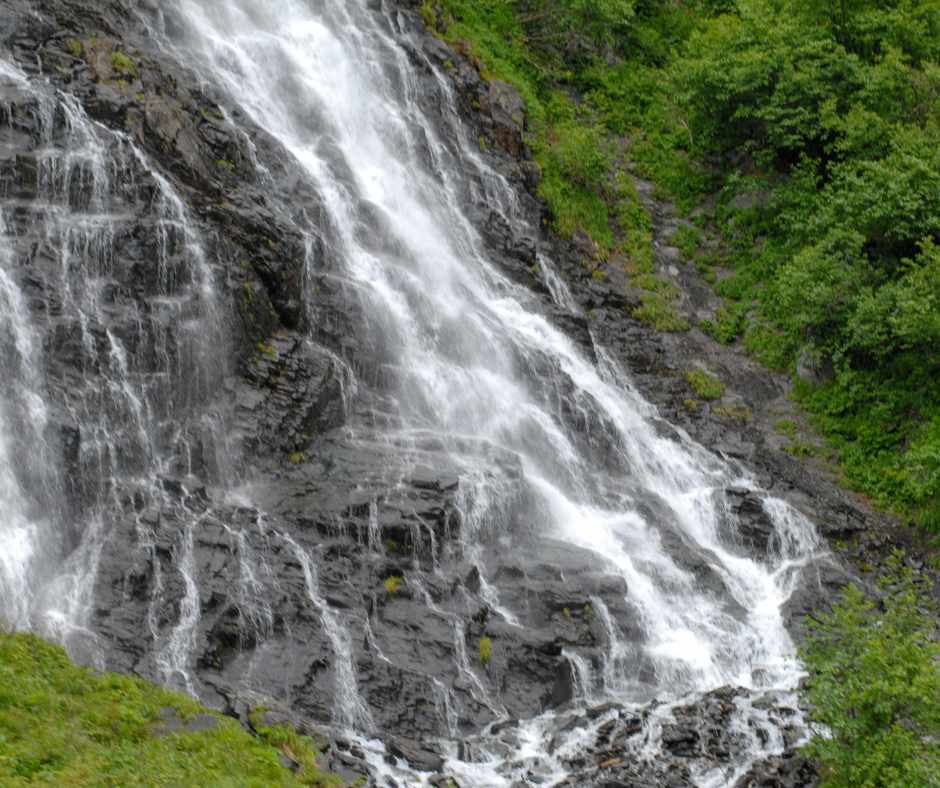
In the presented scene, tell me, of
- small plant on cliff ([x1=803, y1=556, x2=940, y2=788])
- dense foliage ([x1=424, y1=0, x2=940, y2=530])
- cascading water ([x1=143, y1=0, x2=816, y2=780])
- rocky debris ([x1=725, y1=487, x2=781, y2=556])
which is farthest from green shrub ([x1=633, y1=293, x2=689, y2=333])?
small plant on cliff ([x1=803, y1=556, x2=940, y2=788])

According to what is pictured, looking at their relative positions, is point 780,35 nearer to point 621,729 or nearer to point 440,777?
point 621,729

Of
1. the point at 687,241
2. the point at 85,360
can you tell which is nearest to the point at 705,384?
the point at 687,241

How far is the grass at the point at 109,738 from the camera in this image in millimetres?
10047

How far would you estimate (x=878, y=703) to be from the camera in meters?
12.3

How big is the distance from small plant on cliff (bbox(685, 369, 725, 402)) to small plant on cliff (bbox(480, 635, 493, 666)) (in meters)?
12.6

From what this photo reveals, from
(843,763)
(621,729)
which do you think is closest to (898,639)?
(843,763)

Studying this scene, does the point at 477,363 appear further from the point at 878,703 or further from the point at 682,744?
the point at 878,703

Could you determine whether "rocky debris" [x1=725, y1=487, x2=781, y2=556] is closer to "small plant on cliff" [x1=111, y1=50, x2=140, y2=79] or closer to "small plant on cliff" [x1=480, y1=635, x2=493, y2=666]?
"small plant on cliff" [x1=480, y1=635, x2=493, y2=666]

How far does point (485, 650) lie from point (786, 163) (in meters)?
23.1

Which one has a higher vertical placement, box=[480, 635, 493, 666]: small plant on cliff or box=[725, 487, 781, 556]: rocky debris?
box=[725, 487, 781, 556]: rocky debris

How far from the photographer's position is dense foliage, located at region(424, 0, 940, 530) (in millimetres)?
25688

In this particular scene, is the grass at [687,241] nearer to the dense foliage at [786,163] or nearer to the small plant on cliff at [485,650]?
the dense foliage at [786,163]

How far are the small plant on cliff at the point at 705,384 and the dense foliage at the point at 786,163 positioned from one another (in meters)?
2.06

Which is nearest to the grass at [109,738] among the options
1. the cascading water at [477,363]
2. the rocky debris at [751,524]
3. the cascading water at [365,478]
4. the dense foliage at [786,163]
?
the cascading water at [365,478]
